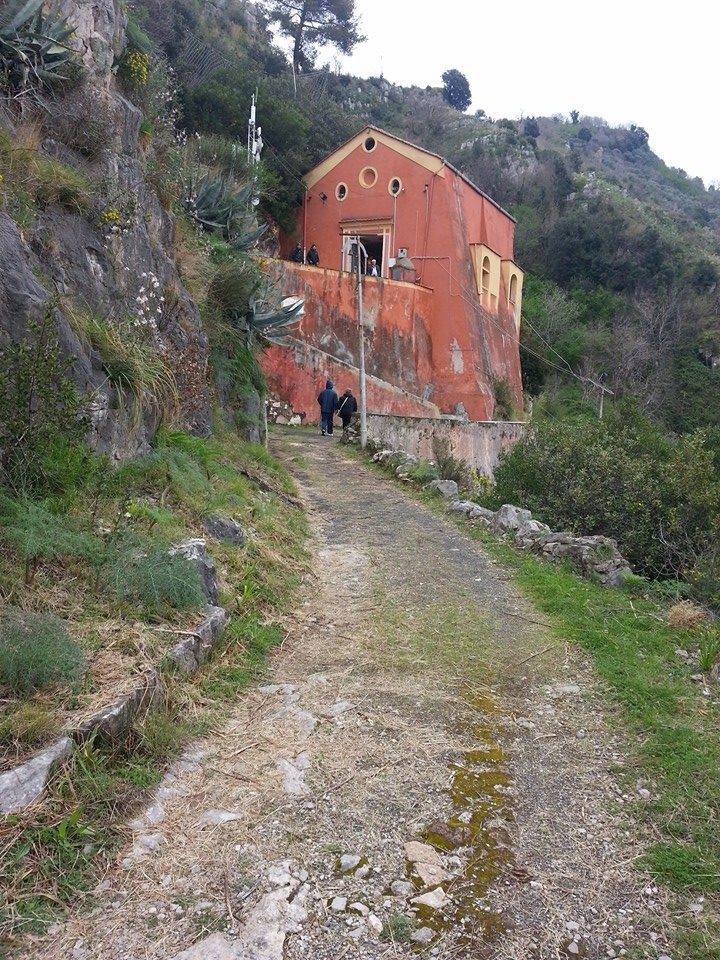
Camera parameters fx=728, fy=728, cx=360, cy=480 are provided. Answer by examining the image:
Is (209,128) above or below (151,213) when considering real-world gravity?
above

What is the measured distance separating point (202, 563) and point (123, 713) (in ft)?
5.45

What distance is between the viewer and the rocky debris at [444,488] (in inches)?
424

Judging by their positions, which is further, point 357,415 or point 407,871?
point 357,415

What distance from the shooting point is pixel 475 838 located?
326 centimetres

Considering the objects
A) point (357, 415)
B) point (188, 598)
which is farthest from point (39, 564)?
point (357, 415)

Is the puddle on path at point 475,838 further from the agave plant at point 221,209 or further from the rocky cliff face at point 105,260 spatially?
the agave plant at point 221,209

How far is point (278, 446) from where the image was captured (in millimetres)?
14164

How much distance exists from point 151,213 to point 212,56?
24864mm

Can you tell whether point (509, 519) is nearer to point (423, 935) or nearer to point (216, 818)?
point (216, 818)

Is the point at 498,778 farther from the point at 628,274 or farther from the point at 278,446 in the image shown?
the point at 628,274

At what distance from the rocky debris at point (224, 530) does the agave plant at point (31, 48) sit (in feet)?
15.2

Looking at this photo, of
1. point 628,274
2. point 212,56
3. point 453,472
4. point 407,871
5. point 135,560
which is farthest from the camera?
point 628,274

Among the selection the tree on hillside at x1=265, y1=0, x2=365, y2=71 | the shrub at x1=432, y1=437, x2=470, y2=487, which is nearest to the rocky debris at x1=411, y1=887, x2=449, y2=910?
the shrub at x1=432, y1=437, x2=470, y2=487

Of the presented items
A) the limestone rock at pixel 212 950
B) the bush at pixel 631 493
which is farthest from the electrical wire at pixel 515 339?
the limestone rock at pixel 212 950
